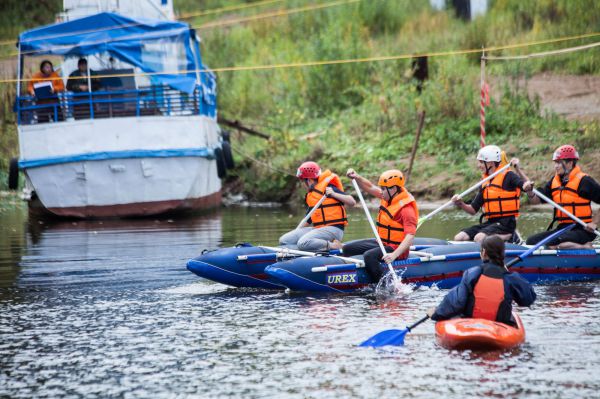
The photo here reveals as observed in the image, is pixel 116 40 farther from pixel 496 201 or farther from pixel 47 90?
pixel 496 201

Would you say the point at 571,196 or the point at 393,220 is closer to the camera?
the point at 393,220

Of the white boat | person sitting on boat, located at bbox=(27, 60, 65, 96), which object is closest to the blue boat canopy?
the white boat

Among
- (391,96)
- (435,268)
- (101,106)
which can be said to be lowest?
(435,268)

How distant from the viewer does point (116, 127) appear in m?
20.9

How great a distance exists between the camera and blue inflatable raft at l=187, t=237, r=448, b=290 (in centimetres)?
1211

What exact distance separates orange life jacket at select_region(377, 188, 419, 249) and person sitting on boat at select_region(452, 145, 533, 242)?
43.7 inches

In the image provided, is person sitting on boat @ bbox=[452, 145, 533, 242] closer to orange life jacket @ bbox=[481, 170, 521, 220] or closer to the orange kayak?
orange life jacket @ bbox=[481, 170, 521, 220]

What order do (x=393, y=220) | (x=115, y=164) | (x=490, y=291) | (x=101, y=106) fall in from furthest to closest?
(x=101, y=106)
(x=115, y=164)
(x=393, y=220)
(x=490, y=291)

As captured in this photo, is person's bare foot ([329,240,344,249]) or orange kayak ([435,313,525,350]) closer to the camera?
orange kayak ([435,313,525,350])

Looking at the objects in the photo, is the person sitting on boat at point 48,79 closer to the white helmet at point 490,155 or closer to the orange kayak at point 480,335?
the white helmet at point 490,155

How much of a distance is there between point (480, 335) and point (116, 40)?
14.2m

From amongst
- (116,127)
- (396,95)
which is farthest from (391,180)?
(396,95)

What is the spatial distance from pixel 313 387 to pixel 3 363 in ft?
9.50

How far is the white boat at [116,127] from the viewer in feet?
68.6
